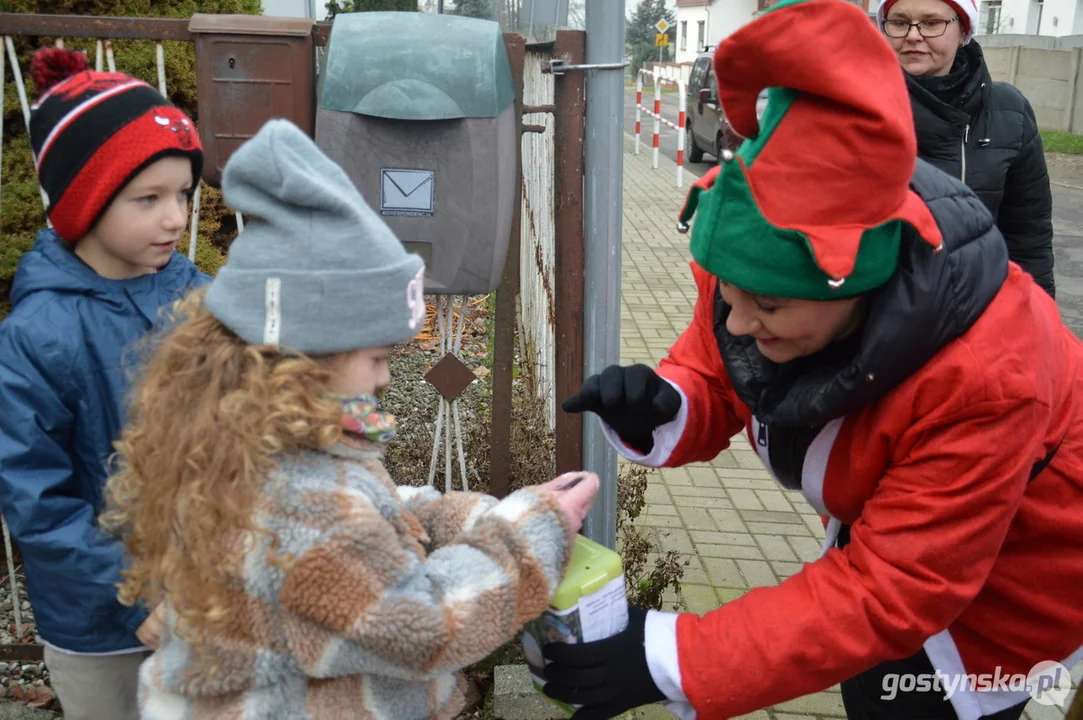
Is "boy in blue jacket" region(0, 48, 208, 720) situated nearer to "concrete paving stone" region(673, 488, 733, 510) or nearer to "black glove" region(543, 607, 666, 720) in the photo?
"black glove" region(543, 607, 666, 720)

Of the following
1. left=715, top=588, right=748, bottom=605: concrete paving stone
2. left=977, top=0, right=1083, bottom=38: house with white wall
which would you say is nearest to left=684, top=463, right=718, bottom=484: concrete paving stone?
left=715, top=588, right=748, bottom=605: concrete paving stone

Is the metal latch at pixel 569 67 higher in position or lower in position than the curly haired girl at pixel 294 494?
higher

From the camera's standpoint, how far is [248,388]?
1.46m

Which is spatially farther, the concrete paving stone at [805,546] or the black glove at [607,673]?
the concrete paving stone at [805,546]

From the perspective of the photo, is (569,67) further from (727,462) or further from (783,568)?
(727,462)

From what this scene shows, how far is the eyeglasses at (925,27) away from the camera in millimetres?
3240

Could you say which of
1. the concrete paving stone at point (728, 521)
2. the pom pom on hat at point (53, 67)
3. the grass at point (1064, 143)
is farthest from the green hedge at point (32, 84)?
the grass at point (1064, 143)

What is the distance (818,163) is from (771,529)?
2.96 m

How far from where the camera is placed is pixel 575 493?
1.75 metres

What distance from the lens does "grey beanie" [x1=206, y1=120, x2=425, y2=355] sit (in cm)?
142

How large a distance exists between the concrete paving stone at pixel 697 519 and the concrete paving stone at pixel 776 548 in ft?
0.71

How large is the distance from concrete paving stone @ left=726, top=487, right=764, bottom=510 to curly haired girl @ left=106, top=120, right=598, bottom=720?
2.90 m

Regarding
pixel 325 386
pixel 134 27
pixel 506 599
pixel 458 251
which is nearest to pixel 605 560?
pixel 506 599

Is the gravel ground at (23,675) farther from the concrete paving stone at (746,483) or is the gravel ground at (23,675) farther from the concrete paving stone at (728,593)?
the concrete paving stone at (746,483)
